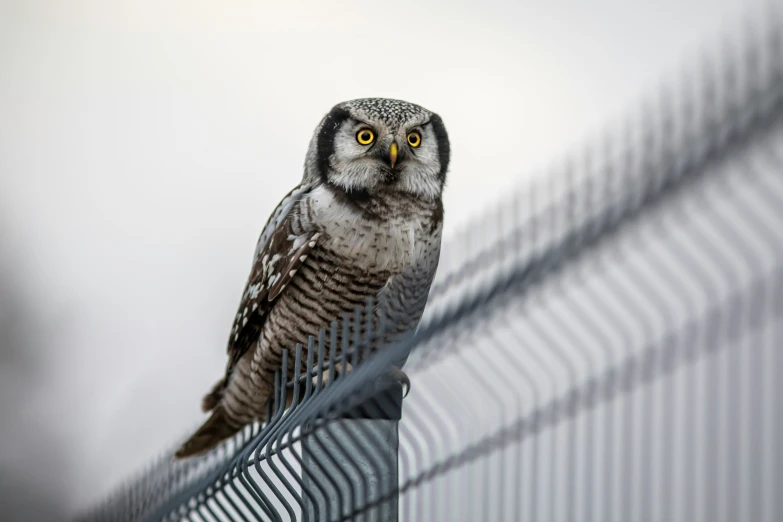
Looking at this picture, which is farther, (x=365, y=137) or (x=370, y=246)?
(x=365, y=137)

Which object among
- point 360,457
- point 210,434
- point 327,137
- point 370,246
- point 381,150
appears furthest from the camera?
point 210,434

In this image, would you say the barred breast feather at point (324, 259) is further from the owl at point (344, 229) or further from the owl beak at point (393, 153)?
the owl beak at point (393, 153)

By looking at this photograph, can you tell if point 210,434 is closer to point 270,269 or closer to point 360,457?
point 270,269

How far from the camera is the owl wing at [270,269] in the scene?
10.4ft

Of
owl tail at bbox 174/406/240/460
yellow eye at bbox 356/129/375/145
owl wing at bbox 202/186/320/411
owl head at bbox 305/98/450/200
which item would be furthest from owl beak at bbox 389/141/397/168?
owl tail at bbox 174/406/240/460

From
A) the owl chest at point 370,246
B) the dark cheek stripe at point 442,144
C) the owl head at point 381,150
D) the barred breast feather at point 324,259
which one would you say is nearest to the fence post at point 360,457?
the barred breast feather at point 324,259

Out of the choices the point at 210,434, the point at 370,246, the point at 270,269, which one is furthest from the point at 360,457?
the point at 210,434

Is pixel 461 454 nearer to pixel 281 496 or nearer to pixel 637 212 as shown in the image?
pixel 637 212

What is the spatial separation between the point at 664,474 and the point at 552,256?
369 mm

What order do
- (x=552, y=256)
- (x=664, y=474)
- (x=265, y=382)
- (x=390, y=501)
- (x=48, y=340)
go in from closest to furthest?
1. (x=664, y=474)
2. (x=552, y=256)
3. (x=390, y=501)
4. (x=265, y=382)
5. (x=48, y=340)

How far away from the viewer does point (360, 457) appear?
1.83 metres

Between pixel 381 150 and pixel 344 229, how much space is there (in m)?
0.35

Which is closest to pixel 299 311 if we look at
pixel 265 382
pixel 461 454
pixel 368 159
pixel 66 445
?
pixel 265 382

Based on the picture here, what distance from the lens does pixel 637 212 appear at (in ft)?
3.74
